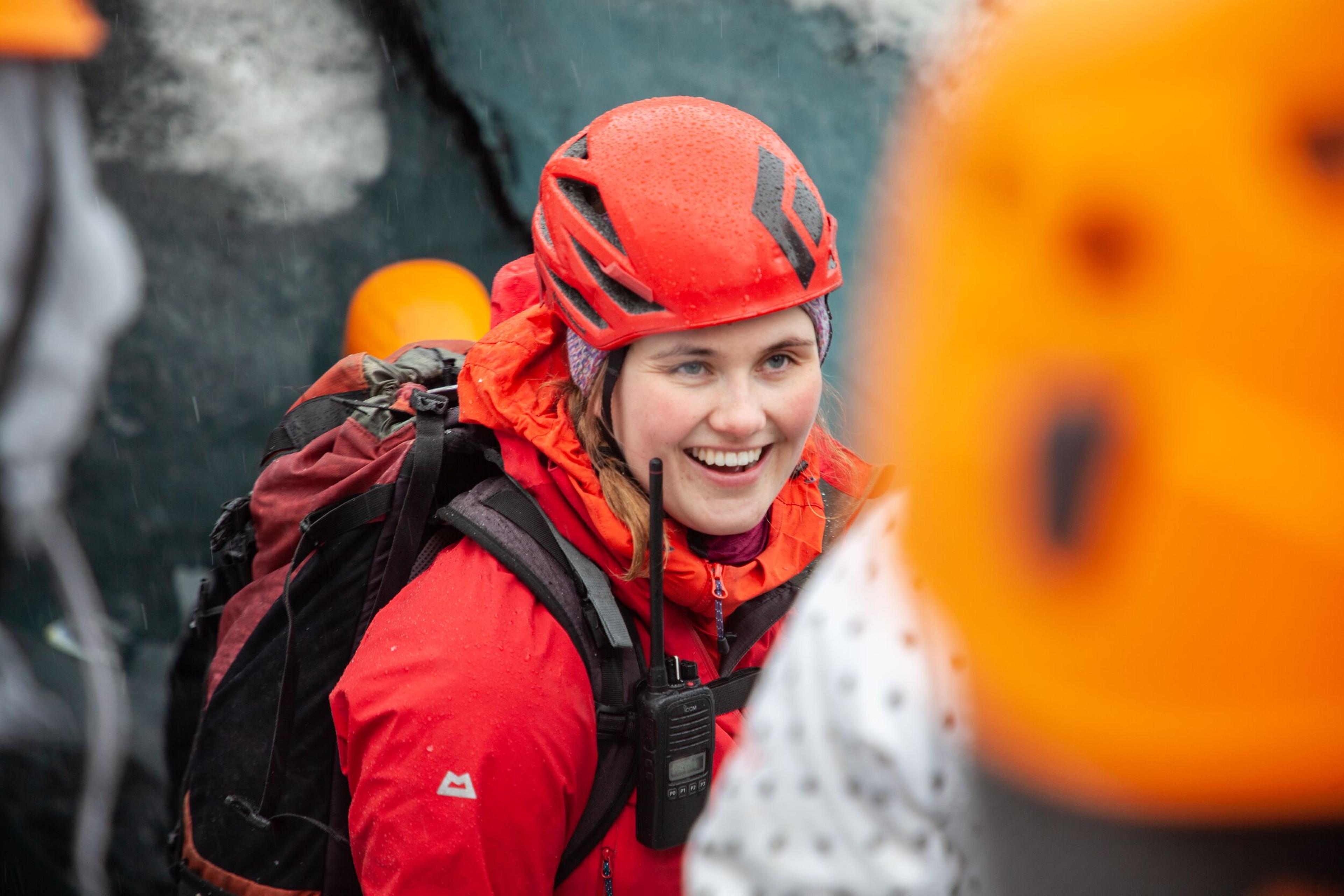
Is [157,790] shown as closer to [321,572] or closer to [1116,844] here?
[321,572]

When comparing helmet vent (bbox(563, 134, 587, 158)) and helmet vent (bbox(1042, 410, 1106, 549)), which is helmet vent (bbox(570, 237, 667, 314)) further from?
helmet vent (bbox(1042, 410, 1106, 549))

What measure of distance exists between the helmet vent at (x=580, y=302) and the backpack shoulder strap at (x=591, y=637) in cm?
31

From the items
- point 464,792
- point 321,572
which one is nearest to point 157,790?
point 321,572

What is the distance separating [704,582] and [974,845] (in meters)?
1.11

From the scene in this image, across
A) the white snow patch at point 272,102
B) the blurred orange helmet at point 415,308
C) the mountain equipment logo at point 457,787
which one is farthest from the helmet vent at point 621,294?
the white snow patch at point 272,102

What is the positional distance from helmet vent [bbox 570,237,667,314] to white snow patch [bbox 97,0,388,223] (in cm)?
283

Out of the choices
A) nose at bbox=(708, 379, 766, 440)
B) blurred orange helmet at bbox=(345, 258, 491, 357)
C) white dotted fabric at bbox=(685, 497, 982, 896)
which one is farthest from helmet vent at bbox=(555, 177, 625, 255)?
blurred orange helmet at bbox=(345, 258, 491, 357)

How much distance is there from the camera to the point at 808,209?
173cm

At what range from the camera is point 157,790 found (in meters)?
3.47

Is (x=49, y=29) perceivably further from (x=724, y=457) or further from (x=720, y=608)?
(x=720, y=608)

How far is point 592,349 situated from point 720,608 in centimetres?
44

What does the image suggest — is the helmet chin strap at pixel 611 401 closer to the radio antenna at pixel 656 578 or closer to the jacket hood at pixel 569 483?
the jacket hood at pixel 569 483

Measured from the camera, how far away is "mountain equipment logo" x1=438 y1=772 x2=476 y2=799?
4.73 feet

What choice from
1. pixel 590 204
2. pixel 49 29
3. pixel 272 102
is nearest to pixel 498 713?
pixel 590 204
